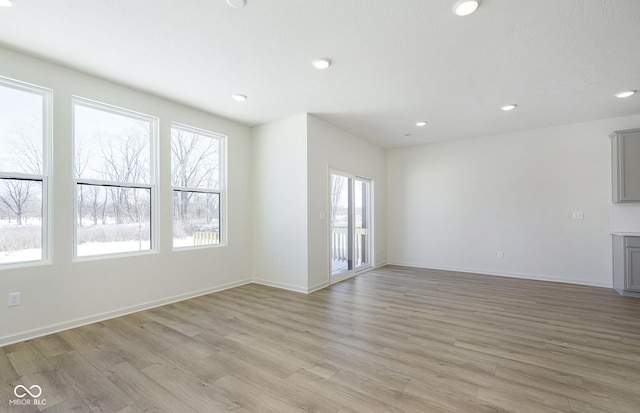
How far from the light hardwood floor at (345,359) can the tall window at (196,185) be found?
3.44 ft

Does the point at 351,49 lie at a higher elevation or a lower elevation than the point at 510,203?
higher

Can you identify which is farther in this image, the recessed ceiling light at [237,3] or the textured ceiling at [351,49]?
the textured ceiling at [351,49]

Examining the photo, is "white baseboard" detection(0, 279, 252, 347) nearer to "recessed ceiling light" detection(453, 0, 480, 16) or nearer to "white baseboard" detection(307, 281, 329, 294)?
"white baseboard" detection(307, 281, 329, 294)

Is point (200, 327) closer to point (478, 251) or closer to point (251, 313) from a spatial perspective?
point (251, 313)

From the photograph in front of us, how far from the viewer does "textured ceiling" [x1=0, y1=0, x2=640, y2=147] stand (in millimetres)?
2146

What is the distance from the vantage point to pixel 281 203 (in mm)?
4691

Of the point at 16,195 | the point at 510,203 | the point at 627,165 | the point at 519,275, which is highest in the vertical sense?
the point at 627,165

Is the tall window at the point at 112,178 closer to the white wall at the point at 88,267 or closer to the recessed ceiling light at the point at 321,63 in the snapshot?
the white wall at the point at 88,267

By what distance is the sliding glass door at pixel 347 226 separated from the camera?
522 centimetres

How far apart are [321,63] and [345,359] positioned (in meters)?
2.79

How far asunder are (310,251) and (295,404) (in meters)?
2.64

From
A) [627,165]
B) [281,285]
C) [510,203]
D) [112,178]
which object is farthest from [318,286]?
[627,165]

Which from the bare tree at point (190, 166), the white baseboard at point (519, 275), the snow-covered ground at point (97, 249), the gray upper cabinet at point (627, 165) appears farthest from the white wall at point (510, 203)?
the snow-covered ground at point (97, 249)

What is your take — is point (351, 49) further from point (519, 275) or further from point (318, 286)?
point (519, 275)
